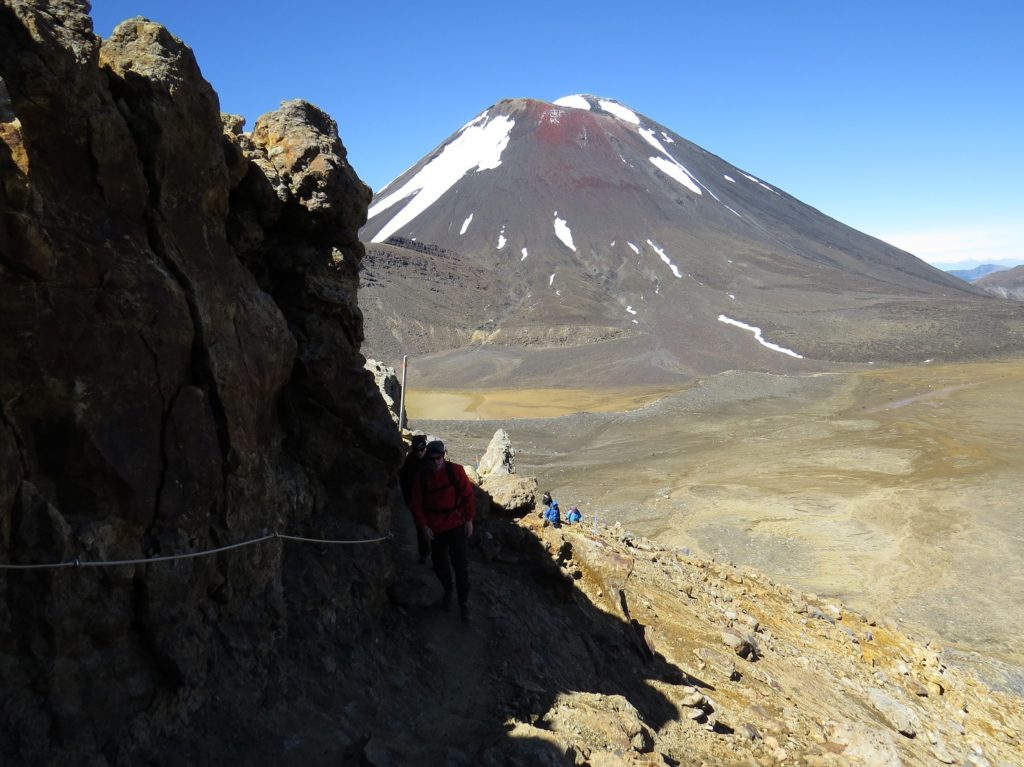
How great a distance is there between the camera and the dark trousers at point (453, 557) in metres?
5.91

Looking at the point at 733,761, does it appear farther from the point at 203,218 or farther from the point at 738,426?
the point at 738,426

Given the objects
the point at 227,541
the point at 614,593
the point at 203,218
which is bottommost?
the point at 614,593

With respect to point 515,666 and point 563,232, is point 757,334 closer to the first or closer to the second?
point 563,232

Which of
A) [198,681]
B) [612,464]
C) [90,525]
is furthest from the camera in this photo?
[612,464]

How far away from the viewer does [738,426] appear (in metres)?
37.4

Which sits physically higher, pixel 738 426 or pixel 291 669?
pixel 291 669

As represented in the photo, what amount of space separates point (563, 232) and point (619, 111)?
183 ft

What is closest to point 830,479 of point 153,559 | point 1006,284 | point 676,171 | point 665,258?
point 153,559

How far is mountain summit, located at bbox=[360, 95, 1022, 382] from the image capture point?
218 ft

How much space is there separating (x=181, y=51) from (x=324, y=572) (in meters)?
3.53

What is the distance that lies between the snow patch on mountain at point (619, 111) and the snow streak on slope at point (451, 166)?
74.8 ft

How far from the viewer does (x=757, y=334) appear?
225ft

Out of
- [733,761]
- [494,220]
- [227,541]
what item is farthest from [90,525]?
[494,220]

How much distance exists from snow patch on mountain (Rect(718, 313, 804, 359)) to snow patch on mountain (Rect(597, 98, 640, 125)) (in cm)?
7203
